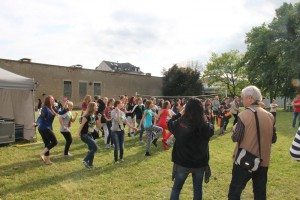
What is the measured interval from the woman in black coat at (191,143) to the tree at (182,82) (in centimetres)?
4875

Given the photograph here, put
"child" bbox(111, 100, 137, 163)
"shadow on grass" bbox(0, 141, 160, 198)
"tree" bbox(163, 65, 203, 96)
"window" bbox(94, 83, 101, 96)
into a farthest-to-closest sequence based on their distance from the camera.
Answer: "tree" bbox(163, 65, 203, 96) → "window" bbox(94, 83, 101, 96) → "child" bbox(111, 100, 137, 163) → "shadow on grass" bbox(0, 141, 160, 198)

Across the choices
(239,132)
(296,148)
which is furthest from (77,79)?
(296,148)

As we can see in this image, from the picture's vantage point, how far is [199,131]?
4.98 m

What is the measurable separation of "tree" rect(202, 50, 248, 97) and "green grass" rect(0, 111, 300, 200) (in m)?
63.4

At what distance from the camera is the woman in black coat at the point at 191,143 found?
4973 millimetres

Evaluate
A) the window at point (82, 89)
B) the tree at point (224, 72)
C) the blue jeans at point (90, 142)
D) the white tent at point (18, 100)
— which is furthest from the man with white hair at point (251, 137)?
the tree at point (224, 72)

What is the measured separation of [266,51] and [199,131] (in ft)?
148

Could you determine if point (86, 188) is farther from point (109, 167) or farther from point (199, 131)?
point (199, 131)

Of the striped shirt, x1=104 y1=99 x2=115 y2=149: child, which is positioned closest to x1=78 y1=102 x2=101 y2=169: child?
x1=104 y1=99 x2=115 y2=149: child

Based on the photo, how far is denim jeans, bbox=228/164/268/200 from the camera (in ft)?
15.2

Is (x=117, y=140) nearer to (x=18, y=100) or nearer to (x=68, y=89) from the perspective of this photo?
(x=18, y=100)

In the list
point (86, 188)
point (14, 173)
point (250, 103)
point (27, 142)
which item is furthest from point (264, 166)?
point (27, 142)

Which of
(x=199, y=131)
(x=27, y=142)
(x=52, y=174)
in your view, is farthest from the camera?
(x=27, y=142)

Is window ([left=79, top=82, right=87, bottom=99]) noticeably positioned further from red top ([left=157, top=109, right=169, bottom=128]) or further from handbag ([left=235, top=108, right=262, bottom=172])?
handbag ([left=235, top=108, right=262, bottom=172])
